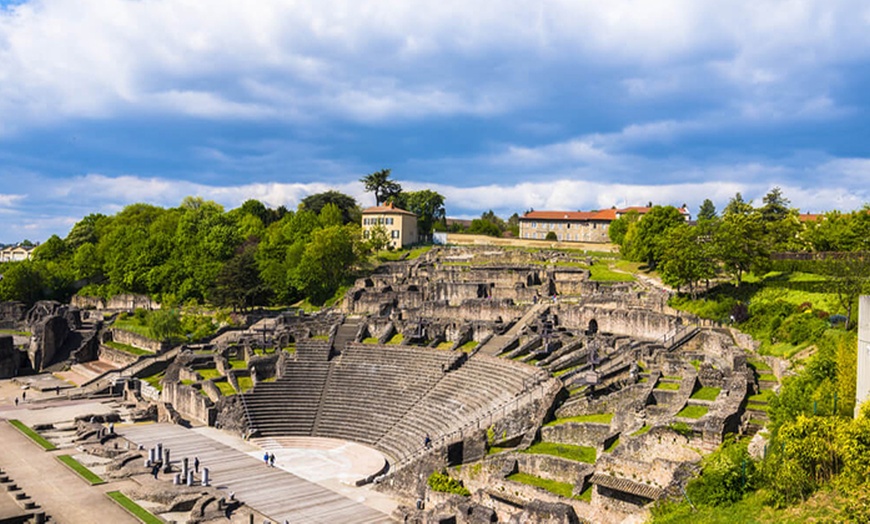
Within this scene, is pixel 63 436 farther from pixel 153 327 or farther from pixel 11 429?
pixel 153 327

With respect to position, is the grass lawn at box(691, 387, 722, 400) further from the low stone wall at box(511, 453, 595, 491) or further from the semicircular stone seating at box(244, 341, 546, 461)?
the semicircular stone seating at box(244, 341, 546, 461)

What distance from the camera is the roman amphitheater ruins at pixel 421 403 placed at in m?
24.3

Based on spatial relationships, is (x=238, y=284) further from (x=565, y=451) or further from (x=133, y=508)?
(x=565, y=451)

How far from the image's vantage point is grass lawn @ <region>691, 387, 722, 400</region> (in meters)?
27.0

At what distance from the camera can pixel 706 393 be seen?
27609 millimetres

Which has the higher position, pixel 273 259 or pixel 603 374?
pixel 273 259

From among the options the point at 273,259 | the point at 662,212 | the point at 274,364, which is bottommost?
the point at 274,364

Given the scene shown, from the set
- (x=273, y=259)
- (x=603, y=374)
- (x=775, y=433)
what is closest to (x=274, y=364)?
(x=603, y=374)

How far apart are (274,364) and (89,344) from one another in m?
30.3

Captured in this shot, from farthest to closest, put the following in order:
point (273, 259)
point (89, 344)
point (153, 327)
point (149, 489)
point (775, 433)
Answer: point (273, 259), point (89, 344), point (153, 327), point (149, 489), point (775, 433)

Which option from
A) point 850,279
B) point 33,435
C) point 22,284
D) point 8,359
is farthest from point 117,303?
point 850,279

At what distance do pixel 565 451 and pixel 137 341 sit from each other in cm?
4937

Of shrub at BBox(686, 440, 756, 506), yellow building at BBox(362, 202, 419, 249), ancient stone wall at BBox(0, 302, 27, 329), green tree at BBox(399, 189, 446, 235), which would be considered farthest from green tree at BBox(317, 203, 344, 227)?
shrub at BBox(686, 440, 756, 506)

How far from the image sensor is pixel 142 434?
38.8 meters
